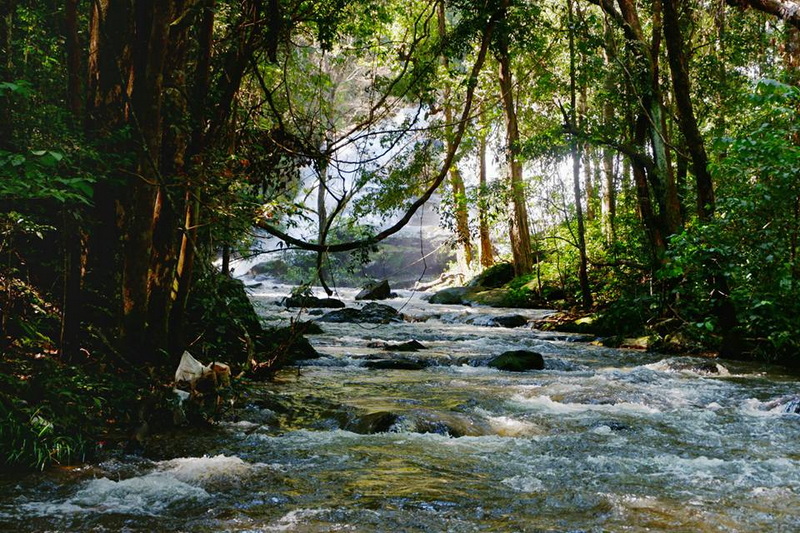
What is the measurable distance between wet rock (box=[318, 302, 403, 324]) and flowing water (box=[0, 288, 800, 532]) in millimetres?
7737

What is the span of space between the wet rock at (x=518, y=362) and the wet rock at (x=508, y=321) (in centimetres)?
567

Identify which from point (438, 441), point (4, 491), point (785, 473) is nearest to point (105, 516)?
point (4, 491)

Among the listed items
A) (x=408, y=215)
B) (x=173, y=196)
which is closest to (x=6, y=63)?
(x=173, y=196)

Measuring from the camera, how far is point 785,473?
14.7 ft

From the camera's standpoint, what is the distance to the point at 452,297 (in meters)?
22.1

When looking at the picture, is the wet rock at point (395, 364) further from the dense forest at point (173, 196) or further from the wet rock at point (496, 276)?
the wet rock at point (496, 276)

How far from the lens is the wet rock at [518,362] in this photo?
9.22 metres

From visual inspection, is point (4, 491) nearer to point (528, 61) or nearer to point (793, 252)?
point (793, 252)

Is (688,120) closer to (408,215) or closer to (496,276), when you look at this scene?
(408,215)

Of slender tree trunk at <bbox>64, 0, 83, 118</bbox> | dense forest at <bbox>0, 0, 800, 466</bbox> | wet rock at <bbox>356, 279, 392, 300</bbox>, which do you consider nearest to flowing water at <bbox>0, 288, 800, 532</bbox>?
dense forest at <bbox>0, 0, 800, 466</bbox>

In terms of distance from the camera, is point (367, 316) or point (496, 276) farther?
point (496, 276)

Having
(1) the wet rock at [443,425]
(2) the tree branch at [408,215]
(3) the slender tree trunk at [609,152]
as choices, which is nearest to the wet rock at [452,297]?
(3) the slender tree trunk at [609,152]

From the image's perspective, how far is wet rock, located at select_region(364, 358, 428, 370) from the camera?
9.34 meters

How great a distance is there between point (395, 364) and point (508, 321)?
259 inches
